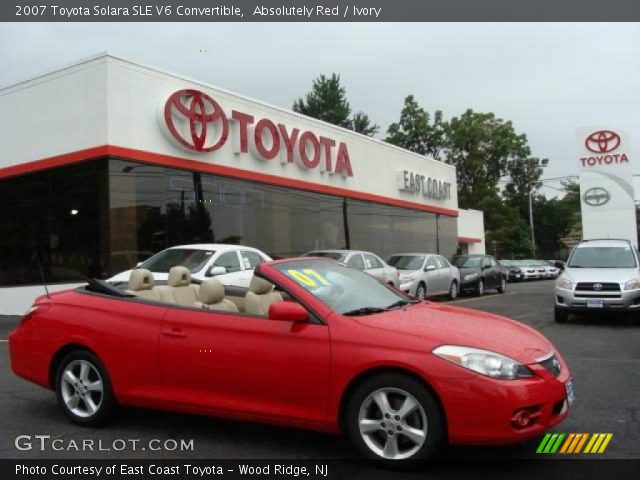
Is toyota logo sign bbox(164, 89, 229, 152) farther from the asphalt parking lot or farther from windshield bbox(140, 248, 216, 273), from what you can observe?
the asphalt parking lot

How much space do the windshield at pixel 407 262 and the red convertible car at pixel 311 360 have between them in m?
12.7

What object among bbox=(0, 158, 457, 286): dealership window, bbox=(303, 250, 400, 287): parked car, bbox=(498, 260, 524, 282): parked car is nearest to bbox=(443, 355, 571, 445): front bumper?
bbox=(303, 250, 400, 287): parked car

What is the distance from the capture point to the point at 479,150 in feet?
168

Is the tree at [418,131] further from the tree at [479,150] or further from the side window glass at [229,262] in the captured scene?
the side window glass at [229,262]

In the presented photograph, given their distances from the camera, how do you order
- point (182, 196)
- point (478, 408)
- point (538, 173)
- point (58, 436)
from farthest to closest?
point (538, 173) < point (182, 196) < point (58, 436) < point (478, 408)

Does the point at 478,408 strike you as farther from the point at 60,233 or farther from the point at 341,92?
Answer: the point at 341,92

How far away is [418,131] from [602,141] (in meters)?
28.5

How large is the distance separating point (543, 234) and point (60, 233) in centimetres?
6444

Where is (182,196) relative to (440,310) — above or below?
above

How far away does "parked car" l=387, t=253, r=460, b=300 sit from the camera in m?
17.2

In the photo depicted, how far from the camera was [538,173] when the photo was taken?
56.7m

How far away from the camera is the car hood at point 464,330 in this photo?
4.06 metres

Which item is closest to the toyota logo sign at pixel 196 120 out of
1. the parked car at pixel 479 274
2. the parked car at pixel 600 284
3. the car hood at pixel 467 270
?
the car hood at pixel 467 270

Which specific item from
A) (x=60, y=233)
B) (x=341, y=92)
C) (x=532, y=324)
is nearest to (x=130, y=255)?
(x=60, y=233)
